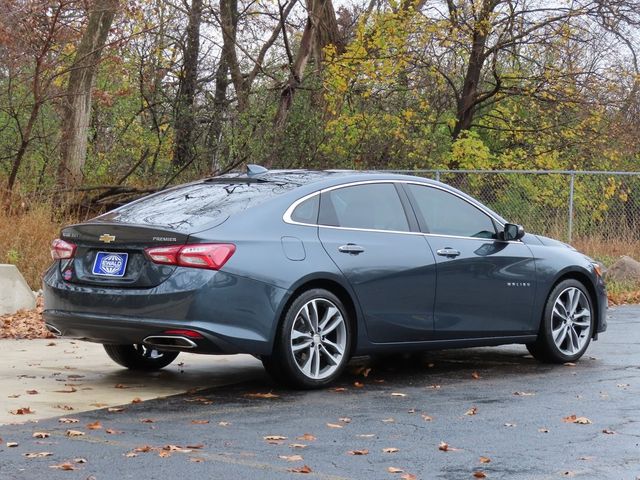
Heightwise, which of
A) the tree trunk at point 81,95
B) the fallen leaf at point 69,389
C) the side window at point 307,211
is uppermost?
the tree trunk at point 81,95

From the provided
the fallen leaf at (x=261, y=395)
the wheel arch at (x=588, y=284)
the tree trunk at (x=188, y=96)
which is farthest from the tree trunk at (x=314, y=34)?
the fallen leaf at (x=261, y=395)

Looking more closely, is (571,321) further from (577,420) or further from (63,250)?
(63,250)

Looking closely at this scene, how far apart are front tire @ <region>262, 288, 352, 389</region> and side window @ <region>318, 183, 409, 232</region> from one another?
65cm

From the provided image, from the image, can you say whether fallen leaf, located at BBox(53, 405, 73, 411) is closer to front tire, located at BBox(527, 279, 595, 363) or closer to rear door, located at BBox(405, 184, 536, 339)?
rear door, located at BBox(405, 184, 536, 339)

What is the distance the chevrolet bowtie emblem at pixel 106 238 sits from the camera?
7902 millimetres

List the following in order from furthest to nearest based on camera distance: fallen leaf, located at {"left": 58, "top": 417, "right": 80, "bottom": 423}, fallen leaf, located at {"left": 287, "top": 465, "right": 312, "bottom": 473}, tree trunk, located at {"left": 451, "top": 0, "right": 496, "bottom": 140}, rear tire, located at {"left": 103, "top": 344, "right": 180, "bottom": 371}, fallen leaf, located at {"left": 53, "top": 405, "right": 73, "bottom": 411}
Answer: tree trunk, located at {"left": 451, "top": 0, "right": 496, "bottom": 140} → rear tire, located at {"left": 103, "top": 344, "right": 180, "bottom": 371} → fallen leaf, located at {"left": 53, "top": 405, "right": 73, "bottom": 411} → fallen leaf, located at {"left": 58, "top": 417, "right": 80, "bottom": 423} → fallen leaf, located at {"left": 287, "top": 465, "right": 312, "bottom": 473}

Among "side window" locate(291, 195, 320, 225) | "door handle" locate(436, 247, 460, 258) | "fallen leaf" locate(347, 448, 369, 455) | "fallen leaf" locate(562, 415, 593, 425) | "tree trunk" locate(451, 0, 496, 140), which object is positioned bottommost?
"fallen leaf" locate(347, 448, 369, 455)

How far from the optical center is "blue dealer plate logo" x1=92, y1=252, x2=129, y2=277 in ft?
25.7

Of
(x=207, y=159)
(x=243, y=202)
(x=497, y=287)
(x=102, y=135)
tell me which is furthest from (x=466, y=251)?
(x=102, y=135)

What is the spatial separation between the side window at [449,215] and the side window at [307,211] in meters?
1.03

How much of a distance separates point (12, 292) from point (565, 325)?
6.18m

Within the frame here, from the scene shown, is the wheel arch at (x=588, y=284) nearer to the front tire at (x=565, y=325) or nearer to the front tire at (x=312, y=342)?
the front tire at (x=565, y=325)

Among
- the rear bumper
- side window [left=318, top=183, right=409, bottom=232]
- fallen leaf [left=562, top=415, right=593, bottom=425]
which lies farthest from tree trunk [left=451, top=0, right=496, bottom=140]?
fallen leaf [left=562, top=415, right=593, bottom=425]

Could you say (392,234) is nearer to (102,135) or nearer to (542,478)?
(542,478)
